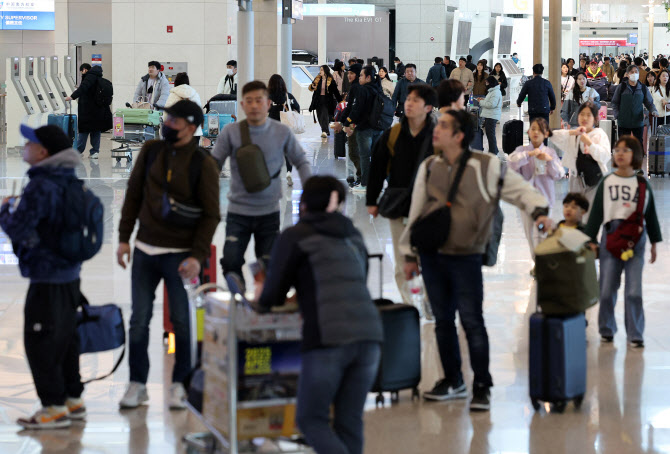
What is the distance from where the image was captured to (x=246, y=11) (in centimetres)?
1354

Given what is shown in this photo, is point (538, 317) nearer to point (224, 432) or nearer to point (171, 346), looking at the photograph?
point (224, 432)

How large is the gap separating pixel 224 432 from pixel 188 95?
11446 millimetres

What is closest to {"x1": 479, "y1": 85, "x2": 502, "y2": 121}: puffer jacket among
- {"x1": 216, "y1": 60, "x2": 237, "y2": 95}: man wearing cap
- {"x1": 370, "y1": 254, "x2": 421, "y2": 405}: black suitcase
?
{"x1": 216, "y1": 60, "x2": 237, "y2": 95}: man wearing cap

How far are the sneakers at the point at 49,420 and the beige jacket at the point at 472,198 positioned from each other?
6.36 feet

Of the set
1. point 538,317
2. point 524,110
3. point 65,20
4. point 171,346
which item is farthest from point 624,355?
point 524,110

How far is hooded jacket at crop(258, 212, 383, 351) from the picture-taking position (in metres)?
4.00

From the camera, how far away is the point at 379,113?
14.6m

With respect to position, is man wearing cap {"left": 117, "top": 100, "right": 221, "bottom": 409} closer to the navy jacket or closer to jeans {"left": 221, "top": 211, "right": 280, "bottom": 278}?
jeans {"left": 221, "top": 211, "right": 280, "bottom": 278}

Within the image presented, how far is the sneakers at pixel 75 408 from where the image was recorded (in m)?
5.50

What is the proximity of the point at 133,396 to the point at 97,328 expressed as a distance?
0.41m

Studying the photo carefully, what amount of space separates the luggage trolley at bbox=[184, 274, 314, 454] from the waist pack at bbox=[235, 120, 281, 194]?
73.0 inches

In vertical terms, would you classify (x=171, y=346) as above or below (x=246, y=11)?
below

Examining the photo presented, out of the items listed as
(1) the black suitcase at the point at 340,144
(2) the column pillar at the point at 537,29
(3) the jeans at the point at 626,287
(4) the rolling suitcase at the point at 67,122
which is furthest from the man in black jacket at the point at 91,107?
(3) the jeans at the point at 626,287

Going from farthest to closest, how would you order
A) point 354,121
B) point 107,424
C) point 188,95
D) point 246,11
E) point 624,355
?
1. point 188,95
2. point 354,121
3. point 246,11
4. point 624,355
5. point 107,424
